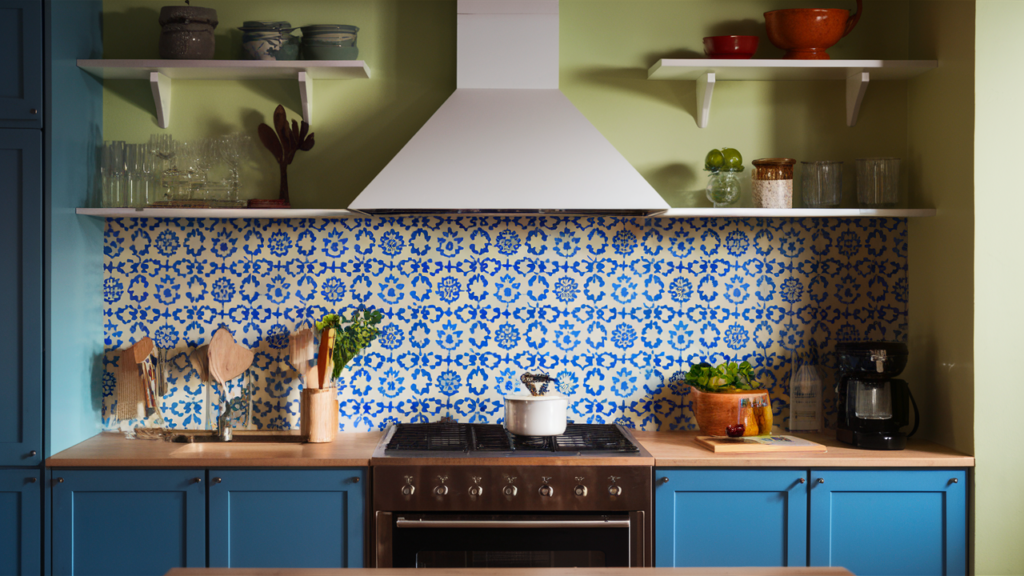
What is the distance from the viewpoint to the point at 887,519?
2.36 metres

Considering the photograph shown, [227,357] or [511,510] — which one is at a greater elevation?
[227,357]

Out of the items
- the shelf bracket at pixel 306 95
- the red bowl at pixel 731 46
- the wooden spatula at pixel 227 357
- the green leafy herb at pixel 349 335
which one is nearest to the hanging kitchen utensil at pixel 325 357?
the green leafy herb at pixel 349 335

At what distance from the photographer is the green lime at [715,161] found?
267 cm

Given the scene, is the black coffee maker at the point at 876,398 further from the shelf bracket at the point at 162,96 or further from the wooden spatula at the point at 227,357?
the shelf bracket at the point at 162,96

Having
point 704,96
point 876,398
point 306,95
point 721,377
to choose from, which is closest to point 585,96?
point 704,96

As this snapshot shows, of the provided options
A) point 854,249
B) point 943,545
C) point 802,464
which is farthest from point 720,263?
point 943,545
